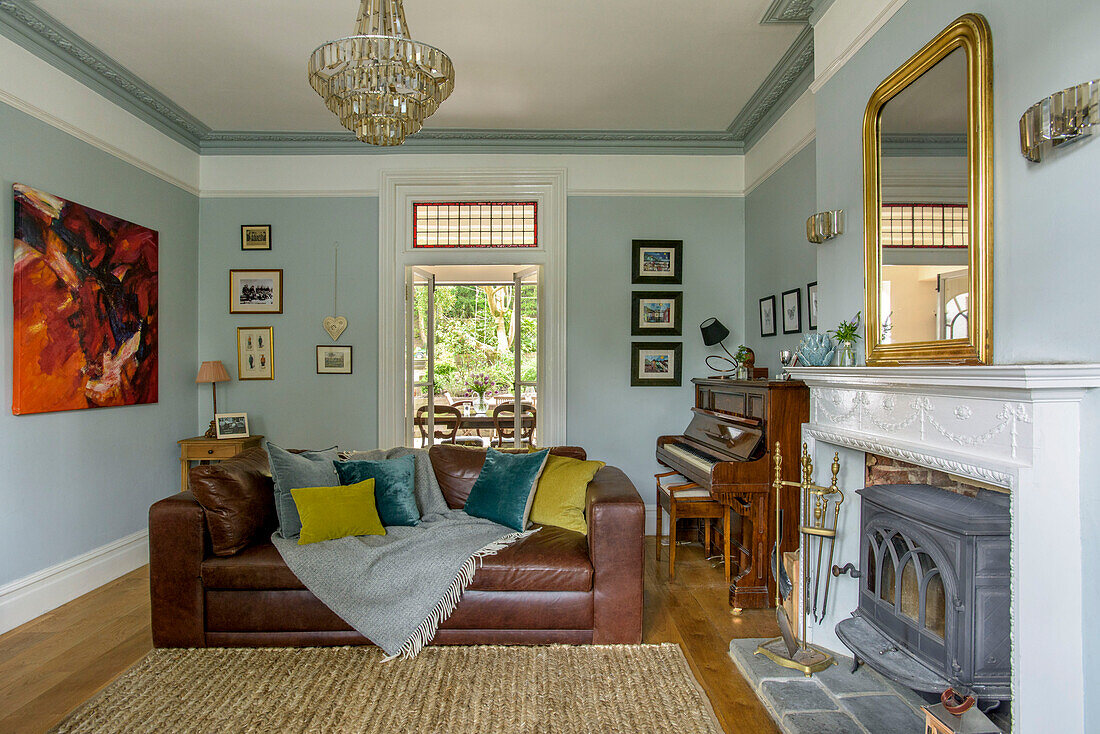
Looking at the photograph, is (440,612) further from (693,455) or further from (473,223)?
(473,223)

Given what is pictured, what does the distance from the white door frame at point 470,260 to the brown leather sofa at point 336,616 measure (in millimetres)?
2108

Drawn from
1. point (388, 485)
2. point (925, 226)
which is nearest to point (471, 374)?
point (388, 485)

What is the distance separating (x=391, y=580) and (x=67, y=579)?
2.14 meters

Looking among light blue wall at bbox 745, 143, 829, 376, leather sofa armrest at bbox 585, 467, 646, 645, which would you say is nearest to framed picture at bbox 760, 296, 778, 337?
light blue wall at bbox 745, 143, 829, 376

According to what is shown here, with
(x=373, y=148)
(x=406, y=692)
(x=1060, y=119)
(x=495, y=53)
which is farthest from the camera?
(x=373, y=148)

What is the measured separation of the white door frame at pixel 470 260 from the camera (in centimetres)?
505

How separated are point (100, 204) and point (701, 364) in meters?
4.23

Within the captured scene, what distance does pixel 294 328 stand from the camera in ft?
16.6

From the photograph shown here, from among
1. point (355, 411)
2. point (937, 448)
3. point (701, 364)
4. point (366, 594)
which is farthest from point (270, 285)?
point (937, 448)

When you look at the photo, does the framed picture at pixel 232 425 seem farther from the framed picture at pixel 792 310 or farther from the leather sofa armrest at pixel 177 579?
the framed picture at pixel 792 310

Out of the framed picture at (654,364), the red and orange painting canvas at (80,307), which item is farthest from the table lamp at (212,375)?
the framed picture at (654,364)

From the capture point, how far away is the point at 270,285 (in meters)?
5.05

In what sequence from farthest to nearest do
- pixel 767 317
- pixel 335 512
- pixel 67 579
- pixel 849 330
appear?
pixel 767 317, pixel 67 579, pixel 335 512, pixel 849 330

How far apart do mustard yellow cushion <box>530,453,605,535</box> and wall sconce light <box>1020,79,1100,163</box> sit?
7.82 feet
